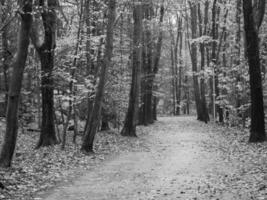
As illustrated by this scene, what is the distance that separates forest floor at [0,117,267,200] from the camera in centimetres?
854

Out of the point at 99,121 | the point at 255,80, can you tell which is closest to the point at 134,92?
the point at 99,121

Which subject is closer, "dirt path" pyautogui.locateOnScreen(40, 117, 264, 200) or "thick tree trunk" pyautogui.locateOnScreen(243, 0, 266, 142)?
"dirt path" pyautogui.locateOnScreen(40, 117, 264, 200)

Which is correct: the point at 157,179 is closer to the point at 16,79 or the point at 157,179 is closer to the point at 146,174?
the point at 146,174

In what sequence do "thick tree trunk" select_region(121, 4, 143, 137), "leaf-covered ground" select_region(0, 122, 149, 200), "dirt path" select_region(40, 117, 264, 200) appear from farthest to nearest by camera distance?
1. "thick tree trunk" select_region(121, 4, 143, 137)
2. "leaf-covered ground" select_region(0, 122, 149, 200)
3. "dirt path" select_region(40, 117, 264, 200)

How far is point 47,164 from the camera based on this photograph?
12508mm

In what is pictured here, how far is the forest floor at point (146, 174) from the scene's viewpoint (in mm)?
8539

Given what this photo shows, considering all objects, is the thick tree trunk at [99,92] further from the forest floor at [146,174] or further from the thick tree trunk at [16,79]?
the thick tree trunk at [16,79]

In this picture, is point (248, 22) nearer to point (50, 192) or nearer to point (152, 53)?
point (50, 192)

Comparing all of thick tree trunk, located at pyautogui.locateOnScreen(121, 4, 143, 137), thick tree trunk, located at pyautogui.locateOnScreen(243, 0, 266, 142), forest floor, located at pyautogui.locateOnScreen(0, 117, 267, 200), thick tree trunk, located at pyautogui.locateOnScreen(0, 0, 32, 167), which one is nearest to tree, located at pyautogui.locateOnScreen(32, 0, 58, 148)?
forest floor, located at pyautogui.locateOnScreen(0, 117, 267, 200)

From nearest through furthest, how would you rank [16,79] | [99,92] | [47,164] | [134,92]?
[16,79] → [47,164] → [99,92] → [134,92]

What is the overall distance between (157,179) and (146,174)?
862 millimetres

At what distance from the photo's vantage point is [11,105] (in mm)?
10602

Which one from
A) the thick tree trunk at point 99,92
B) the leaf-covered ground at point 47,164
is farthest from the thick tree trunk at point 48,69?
the thick tree trunk at point 99,92

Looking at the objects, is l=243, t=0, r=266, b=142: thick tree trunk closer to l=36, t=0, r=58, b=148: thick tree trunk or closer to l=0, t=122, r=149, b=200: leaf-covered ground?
l=0, t=122, r=149, b=200: leaf-covered ground
